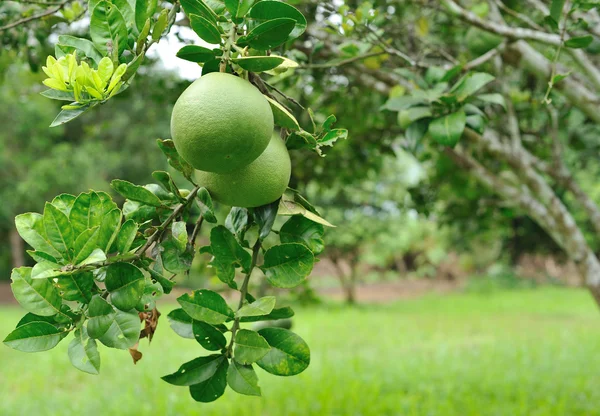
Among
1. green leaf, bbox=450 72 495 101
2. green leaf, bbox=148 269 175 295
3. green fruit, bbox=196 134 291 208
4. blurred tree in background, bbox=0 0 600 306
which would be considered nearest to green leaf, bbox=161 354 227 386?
green leaf, bbox=148 269 175 295

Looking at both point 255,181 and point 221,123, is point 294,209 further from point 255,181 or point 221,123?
point 221,123

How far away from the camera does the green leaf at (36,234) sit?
0.61m

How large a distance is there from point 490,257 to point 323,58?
12017 mm

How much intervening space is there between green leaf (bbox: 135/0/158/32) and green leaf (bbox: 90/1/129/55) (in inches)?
0.8

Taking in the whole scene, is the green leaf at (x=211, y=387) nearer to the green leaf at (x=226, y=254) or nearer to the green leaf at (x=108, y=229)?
the green leaf at (x=226, y=254)

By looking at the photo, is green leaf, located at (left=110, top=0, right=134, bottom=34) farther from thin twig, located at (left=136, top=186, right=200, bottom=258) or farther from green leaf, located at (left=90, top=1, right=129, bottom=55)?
thin twig, located at (left=136, top=186, right=200, bottom=258)

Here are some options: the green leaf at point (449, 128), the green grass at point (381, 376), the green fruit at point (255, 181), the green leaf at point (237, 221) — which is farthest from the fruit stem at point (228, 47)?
the green grass at point (381, 376)

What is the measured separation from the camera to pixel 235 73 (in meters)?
0.69

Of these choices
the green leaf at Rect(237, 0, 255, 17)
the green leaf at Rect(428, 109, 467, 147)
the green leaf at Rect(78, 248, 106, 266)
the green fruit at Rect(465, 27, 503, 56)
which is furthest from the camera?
the green fruit at Rect(465, 27, 503, 56)

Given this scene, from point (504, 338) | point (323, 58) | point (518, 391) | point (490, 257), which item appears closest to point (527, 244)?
point (504, 338)

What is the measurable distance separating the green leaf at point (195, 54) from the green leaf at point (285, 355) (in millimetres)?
354

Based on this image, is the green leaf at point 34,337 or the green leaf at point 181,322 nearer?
the green leaf at point 34,337

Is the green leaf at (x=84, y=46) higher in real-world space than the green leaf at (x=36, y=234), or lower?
higher

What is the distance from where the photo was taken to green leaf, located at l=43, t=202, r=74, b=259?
60 centimetres
